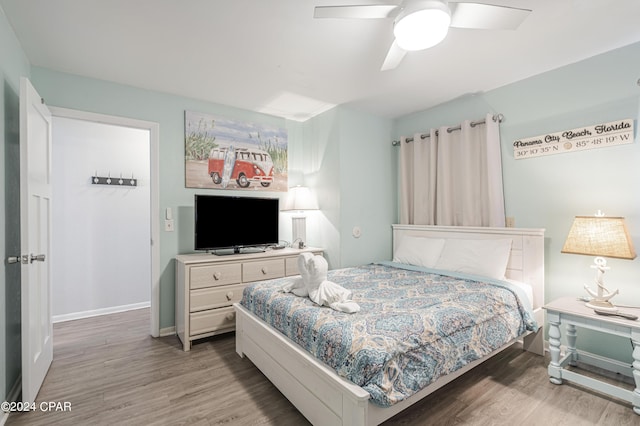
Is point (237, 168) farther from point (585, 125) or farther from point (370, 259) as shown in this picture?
point (585, 125)

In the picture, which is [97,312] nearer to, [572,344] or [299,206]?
[299,206]

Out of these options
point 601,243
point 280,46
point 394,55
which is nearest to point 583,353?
point 601,243

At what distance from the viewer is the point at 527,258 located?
272 cm

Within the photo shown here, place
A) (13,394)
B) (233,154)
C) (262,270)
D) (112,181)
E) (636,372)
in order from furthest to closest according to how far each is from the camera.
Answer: (112,181)
(233,154)
(262,270)
(13,394)
(636,372)

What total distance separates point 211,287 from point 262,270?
0.53 metres

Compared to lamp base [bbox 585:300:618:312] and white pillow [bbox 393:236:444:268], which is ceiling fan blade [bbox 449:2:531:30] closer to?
lamp base [bbox 585:300:618:312]

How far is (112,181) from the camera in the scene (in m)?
3.88

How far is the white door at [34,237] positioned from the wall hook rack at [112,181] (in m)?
1.47

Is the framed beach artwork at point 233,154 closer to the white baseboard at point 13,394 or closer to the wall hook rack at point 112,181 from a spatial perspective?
the wall hook rack at point 112,181

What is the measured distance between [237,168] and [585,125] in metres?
3.35

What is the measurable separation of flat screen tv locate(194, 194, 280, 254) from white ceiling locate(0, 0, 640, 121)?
1.16 meters

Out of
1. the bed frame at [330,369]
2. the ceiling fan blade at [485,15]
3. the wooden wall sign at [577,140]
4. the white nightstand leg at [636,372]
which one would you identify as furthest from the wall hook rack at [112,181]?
the white nightstand leg at [636,372]

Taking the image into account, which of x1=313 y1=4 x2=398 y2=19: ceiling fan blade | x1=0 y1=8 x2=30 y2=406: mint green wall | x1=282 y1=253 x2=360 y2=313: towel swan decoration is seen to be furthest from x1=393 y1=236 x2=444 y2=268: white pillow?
x1=0 y1=8 x2=30 y2=406: mint green wall

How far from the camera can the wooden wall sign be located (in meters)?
2.32
